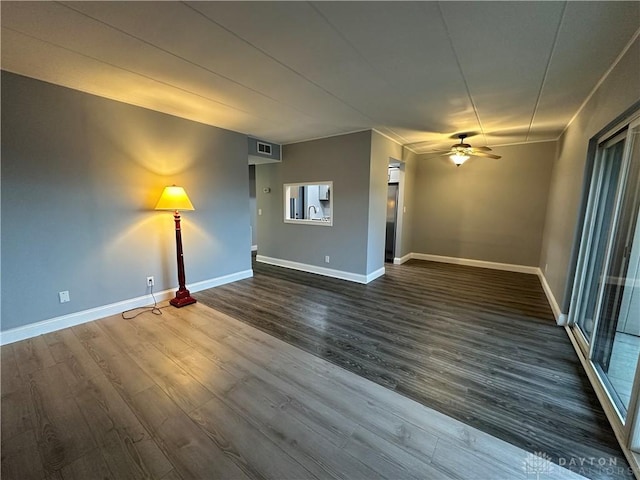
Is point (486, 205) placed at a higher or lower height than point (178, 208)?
higher

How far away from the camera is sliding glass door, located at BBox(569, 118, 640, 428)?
189 centimetres

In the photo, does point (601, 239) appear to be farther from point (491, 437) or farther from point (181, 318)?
point (181, 318)

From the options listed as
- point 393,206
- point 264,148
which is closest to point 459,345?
point 393,206

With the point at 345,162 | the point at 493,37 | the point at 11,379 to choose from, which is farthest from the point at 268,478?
the point at 345,162

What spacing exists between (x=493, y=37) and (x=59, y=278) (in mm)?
4634

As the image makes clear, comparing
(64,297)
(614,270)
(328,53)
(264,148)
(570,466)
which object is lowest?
(570,466)

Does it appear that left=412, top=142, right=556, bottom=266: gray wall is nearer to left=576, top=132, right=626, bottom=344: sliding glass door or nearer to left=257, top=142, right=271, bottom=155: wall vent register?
left=576, top=132, right=626, bottom=344: sliding glass door

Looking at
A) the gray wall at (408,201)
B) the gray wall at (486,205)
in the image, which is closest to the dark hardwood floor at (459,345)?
the gray wall at (486,205)

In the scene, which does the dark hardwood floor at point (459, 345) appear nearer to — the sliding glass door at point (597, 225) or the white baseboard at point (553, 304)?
the white baseboard at point (553, 304)

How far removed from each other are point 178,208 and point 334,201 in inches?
101

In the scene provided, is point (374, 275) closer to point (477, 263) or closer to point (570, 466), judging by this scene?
point (477, 263)

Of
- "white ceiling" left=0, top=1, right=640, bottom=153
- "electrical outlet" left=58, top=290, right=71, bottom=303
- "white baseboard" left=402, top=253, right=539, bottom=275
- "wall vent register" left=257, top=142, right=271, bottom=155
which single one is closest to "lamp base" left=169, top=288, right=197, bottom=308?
"electrical outlet" left=58, top=290, right=71, bottom=303

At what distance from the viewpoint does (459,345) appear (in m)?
2.65

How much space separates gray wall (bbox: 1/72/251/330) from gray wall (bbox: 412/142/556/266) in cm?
476
